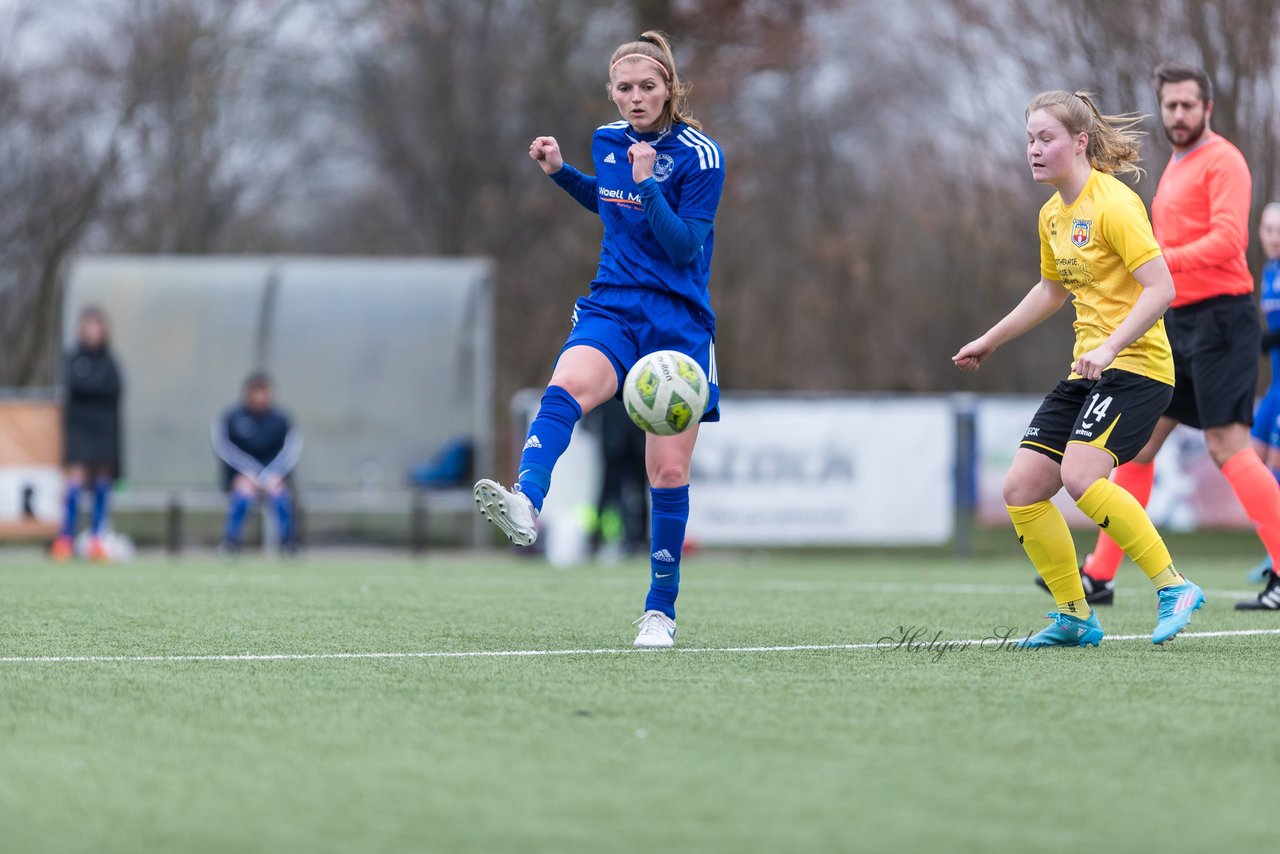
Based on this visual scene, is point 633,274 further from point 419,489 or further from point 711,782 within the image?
point 419,489

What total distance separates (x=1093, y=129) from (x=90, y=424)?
10646mm

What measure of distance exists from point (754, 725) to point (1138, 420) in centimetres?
229

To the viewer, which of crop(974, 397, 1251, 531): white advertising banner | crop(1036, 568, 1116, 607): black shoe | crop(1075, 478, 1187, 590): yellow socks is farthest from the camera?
crop(974, 397, 1251, 531): white advertising banner

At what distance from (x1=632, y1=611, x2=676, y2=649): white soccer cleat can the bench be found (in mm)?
10449

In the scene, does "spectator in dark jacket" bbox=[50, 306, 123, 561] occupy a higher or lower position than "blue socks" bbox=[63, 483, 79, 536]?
higher

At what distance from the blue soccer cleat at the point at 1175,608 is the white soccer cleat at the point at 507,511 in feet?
6.68

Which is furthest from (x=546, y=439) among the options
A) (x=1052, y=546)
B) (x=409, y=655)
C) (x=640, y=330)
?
(x=1052, y=546)

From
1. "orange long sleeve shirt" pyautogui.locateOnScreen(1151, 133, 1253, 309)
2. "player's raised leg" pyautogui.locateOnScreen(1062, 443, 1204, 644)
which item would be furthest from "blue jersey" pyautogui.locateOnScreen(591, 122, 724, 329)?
"orange long sleeve shirt" pyautogui.locateOnScreen(1151, 133, 1253, 309)

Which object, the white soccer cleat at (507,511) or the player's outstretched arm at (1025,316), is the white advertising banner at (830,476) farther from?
the white soccer cleat at (507,511)

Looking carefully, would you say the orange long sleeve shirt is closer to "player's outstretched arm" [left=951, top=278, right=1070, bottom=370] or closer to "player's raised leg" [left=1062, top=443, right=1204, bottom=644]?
"player's outstretched arm" [left=951, top=278, right=1070, bottom=370]

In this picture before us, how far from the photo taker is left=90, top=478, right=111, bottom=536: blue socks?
45.6ft

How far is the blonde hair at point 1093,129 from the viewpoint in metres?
5.59

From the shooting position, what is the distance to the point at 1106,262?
5.57m

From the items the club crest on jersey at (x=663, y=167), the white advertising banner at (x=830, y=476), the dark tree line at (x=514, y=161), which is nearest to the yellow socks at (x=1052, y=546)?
the club crest on jersey at (x=663, y=167)
